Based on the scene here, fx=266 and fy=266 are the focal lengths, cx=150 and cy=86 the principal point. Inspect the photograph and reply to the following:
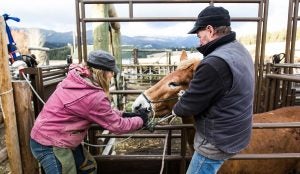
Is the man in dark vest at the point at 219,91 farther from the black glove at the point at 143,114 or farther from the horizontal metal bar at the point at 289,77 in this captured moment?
the horizontal metal bar at the point at 289,77

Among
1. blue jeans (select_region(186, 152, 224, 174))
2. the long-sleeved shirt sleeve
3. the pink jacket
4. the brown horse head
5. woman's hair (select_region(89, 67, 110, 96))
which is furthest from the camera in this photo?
the brown horse head

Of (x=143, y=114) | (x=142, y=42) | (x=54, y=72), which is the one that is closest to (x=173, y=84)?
(x=143, y=114)

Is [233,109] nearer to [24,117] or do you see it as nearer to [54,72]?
[24,117]

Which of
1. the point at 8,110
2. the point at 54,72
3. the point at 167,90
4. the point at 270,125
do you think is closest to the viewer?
the point at 8,110

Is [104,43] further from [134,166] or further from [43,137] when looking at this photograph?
[43,137]

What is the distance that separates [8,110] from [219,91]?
5.61ft

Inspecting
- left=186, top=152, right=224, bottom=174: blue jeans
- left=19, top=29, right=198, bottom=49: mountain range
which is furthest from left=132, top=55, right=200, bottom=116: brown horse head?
left=19, top=29, right=198, bottom=49: mountain range

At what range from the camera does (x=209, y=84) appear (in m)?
1.63

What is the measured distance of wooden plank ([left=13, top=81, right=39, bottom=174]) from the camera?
2.34 meters

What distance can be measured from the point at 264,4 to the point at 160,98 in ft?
5.71

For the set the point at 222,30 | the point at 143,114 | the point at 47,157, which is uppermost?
the point at 222,30

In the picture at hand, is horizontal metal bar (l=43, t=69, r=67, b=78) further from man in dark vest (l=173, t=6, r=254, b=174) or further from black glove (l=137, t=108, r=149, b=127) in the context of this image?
man in dark vest (l=173, t=6, r=254, b=174)

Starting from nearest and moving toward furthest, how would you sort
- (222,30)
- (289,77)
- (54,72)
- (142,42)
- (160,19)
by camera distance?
(222,30), (289,77), (160,19), (54,72), (142,42)

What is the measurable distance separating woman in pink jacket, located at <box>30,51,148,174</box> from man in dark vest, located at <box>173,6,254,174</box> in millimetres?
576
